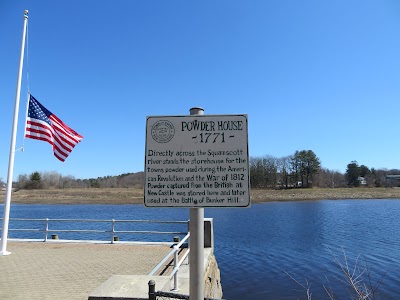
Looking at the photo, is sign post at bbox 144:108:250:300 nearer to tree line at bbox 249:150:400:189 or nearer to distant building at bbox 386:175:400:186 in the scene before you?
tree line at bbox 249:150:400:189

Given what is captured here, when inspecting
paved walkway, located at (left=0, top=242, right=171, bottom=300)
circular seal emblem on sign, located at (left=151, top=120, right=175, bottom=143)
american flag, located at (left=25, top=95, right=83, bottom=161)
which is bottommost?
paved walkway, located at (left=0, top=242, right=171, bottom=300)

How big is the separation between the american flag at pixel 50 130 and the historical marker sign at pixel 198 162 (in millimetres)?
10276

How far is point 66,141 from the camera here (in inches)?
492

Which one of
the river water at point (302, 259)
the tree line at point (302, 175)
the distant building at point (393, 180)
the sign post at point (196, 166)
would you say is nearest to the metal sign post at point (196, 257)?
the sign post at point (196, 166)

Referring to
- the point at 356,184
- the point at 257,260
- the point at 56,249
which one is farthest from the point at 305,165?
the point at 56,249

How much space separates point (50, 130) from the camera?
484 inches

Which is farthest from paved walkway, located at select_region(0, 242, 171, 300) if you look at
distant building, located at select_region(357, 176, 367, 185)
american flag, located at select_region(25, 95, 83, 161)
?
distant building, located at select_region(357, 176, 367, 185)

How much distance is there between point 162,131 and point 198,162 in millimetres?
426

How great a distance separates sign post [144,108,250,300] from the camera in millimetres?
2945

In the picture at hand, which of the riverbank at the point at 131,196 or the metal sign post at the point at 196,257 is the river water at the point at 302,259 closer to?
the metal sign post at the point at 196,257

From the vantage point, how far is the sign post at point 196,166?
295 cm

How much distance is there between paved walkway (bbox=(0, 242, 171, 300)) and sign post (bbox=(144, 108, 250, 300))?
5048 millimetres

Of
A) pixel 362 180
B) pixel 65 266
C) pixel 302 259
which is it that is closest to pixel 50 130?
pixel 65 266

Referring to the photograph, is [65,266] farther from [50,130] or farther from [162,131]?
[162,131]
